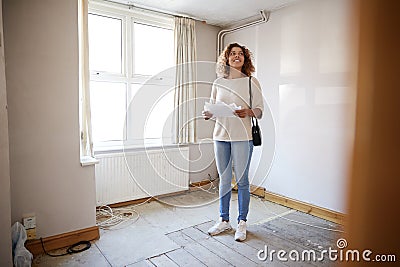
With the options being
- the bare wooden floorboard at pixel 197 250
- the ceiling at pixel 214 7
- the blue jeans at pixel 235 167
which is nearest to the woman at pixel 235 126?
the blue jeans at pixel 235 167

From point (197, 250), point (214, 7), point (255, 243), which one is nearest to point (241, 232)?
point (255, 243)

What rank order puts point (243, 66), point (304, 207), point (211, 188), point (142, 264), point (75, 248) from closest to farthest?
point (142, 264)
point (75, 248)
point (243, 66)
point (304, 207)
point (211, 188)

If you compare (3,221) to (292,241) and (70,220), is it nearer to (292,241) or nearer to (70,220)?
(70,220)

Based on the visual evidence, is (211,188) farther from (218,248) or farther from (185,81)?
(218,248)

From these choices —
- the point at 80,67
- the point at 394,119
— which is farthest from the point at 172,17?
the point at 394,119

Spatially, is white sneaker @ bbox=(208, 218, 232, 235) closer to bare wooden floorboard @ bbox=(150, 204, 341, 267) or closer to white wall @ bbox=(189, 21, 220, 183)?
bare wooden floorboard @ bbox=(150, 204, 341, 267)

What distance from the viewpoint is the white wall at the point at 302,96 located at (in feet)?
8.16

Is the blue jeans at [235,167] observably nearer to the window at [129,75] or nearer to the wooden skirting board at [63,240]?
the wooden skirting board at [63,240]

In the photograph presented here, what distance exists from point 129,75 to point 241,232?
6.23 ft

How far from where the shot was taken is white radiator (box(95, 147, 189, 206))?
2641mm

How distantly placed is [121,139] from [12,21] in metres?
1.42

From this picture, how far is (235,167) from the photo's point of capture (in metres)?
2.10

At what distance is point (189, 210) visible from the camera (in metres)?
2.71

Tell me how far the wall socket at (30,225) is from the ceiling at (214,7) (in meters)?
2.07
